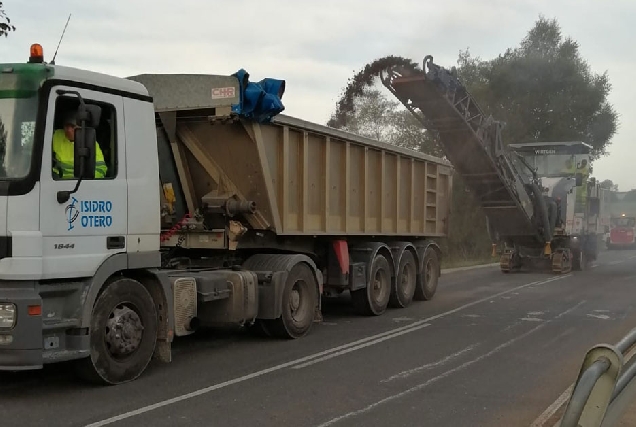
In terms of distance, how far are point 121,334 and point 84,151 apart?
1753 mm

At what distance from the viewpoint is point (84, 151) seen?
601cm

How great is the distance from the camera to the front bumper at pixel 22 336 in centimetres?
574

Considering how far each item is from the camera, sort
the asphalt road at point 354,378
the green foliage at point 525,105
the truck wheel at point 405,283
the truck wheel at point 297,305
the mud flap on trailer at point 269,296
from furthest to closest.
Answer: the green foliage at point 525,105 → the truck wheel at point 405,283 → the truck wheel at point 297,305 → the mud flap on trailer at point 269,296 → the asphalt road at point 354,378

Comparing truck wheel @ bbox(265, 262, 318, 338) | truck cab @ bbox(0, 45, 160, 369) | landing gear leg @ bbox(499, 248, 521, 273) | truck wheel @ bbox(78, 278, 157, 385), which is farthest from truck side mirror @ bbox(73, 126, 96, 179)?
landing gear leg @ bbox(499, 248, 521, 273)

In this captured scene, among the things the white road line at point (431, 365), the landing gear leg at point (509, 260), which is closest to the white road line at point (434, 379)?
the white road line at point (431, 365)

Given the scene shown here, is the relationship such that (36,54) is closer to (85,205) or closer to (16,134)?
(16,134)

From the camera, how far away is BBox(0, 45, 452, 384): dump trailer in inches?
234

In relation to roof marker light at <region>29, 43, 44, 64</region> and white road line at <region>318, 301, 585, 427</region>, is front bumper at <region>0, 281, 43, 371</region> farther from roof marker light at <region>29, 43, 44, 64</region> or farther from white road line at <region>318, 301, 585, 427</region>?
white road line at <region>318, 301, 585, 427</region>

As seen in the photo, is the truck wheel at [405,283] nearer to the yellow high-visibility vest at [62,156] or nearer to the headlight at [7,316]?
the yellow high-visibility vest at [62,156]

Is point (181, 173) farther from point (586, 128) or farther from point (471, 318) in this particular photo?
point (586, 128)

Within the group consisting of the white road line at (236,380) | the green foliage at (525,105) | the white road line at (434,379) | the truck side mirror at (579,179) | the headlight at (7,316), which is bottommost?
the white road line at (434,379)

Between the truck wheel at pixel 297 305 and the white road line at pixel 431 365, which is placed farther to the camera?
the truck wheel at pixel 297 305

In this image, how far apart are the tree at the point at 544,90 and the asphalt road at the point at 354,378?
79.9 feet

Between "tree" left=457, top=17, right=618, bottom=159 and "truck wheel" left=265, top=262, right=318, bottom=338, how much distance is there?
995 inches
